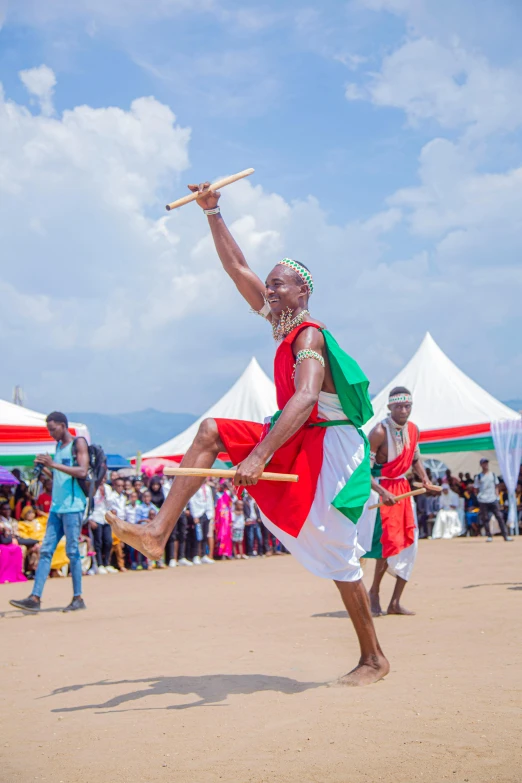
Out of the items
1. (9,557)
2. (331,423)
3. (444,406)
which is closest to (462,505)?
(444,406)

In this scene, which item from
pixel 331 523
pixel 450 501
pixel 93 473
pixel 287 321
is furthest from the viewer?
pixel 450 501

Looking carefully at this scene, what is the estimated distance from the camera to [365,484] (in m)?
4.64

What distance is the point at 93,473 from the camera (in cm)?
865

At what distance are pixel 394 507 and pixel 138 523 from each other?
20.2 feet

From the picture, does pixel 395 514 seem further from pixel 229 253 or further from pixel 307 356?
pixel 307 356

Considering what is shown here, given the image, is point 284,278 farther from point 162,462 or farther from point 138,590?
point 162,462

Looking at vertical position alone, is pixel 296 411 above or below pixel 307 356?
below

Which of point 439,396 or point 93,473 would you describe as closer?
point 93,473

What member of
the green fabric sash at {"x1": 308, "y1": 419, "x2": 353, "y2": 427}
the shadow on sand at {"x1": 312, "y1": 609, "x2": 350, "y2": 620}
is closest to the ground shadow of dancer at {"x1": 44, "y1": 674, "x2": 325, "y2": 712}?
the green fabric sash at {"x1": 308, "y1": 419, "x2": 353, "y2": 427}

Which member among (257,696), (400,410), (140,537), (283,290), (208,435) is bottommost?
(257,696)

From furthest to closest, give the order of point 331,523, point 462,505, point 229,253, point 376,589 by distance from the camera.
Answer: point 462,505 < point 376,589 < point 229,253 < point 331,523

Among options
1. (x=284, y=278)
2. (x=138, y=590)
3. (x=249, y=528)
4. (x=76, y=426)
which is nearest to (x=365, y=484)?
(x=284, y=278)

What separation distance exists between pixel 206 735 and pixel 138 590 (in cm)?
792

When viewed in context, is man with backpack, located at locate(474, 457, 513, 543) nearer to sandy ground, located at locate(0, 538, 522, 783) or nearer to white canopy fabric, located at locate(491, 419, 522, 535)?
white canopy fabric, located at locate(491, 419, 522, 535)
